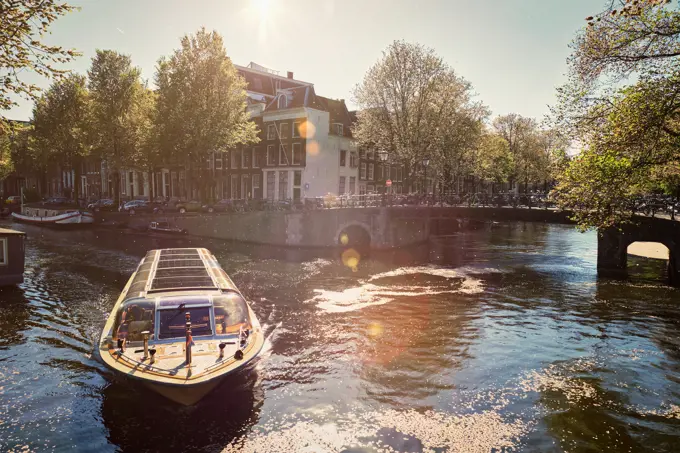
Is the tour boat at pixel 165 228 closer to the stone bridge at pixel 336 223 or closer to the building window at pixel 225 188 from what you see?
the stone bridge at pixel 336 223

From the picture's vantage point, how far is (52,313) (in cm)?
Answer: 2147

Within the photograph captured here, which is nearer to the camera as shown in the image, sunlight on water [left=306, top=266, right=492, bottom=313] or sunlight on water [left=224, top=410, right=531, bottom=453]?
sunlight on water [left=224, top=410, right=531, bottom=453]

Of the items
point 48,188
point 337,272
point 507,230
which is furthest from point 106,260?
point 48,188

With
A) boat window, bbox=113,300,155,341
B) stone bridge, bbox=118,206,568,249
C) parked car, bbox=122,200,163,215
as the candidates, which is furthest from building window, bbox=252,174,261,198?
boat window, bbox=113,300,155,341

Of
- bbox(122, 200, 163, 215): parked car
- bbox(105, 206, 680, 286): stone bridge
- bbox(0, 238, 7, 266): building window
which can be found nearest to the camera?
bbox(0, 238, 7, 266): building window

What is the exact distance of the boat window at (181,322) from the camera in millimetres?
13438

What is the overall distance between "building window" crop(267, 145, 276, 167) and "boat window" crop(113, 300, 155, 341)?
43881 millimetres

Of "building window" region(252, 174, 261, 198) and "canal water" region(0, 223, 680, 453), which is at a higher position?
"building window" region(252, 174, 261, 198)

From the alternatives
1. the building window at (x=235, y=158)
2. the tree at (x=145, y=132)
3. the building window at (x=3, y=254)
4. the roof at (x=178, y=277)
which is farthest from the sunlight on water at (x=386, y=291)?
the building window at (x=235, y=158)

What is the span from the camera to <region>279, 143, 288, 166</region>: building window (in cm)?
5481

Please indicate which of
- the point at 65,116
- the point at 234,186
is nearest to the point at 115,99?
the point at 65,116

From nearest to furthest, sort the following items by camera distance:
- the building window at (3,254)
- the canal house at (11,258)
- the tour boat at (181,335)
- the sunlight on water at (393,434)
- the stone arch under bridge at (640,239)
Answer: the sunlight on water at (393,434) → the tour boat at (181,335) → the canal house at (11,258) → the building window at (3,254) → the stone arch under bridge at (640,239)

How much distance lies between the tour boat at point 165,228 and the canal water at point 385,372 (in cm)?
1858

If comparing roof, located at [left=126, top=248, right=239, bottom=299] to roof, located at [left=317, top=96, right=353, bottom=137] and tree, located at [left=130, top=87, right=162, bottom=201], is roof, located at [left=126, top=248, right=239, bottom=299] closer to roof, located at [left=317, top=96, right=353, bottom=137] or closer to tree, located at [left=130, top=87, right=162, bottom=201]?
tree, located at [left=130, top=87, right=162, bottom=201]
